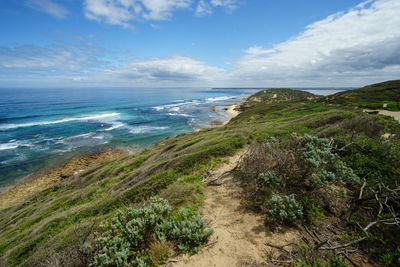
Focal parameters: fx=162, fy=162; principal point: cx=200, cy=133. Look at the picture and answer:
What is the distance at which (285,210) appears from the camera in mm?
4566

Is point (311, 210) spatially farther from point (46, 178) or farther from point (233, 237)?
point (46, 178)

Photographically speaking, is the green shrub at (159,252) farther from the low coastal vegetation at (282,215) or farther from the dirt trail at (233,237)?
the dirt trail at (233,237)

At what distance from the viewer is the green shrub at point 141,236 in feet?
12.3

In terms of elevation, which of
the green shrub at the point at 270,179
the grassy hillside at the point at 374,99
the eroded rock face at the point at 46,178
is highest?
the grassy hillside at the point at 374,99

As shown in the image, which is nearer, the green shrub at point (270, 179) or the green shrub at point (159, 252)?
the green shrub at point (159, 252)

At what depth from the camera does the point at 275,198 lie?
181 inches

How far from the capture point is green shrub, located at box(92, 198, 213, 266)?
374 centimetres

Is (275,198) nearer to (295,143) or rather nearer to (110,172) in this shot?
(295,143)

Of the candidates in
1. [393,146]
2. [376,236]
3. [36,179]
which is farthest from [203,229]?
[36,179]

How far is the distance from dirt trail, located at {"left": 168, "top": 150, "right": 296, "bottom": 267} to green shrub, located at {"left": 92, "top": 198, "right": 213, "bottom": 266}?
0.29m

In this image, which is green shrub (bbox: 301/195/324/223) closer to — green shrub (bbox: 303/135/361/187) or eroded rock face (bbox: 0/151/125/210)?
green shrub (bbox: 303/135/361/187)

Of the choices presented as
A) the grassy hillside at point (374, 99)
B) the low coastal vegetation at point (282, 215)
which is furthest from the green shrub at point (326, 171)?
the grassy hillside at point (374, 99)

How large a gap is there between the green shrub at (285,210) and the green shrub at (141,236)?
1887 mm

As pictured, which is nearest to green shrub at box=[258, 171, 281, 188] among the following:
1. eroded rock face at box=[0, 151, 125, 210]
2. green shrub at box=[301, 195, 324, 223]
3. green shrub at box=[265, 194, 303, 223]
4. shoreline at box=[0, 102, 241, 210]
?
green shrub at box=[265, 194, 303, 223]
